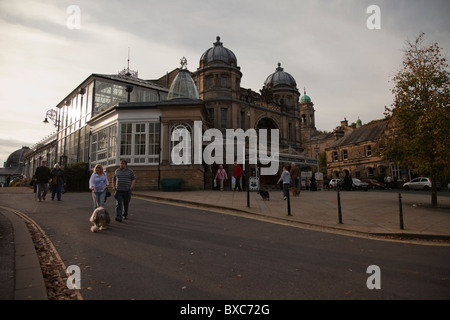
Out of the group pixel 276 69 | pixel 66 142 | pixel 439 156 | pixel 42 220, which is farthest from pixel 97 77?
pixel 276 69

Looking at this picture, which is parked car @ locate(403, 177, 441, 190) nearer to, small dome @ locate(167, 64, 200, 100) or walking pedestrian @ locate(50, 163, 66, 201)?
small dome @ locate(167, 64, 200, 100)

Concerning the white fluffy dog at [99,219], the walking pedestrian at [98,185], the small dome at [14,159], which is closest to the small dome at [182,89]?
the walking pedestrian at [98,185]

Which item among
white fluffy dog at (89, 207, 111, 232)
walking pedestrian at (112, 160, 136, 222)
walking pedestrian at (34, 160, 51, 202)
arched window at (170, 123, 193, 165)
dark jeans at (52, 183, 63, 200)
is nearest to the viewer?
white fluffy dog at (89, 207, 111, 232)

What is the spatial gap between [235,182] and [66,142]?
21755 mm

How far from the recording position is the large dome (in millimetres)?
34875

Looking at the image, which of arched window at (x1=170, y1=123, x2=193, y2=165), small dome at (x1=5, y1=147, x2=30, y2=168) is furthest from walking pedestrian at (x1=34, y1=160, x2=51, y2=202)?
small dome at (x1=5, y1=147, x2=30, y2=168)

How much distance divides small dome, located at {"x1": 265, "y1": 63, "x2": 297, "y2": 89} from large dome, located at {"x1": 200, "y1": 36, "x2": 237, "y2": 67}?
1018 centimetres

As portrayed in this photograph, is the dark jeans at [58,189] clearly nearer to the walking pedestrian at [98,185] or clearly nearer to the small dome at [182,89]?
the walking pedestrian at [98,185]

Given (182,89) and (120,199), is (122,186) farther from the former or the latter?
(182,89)

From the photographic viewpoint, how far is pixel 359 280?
4051mm

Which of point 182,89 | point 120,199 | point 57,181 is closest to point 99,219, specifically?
point 120,199

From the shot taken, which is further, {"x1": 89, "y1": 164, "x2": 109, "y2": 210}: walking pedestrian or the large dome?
the large dome

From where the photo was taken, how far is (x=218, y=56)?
34906 mm

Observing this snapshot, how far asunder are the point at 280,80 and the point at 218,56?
12725 mm
